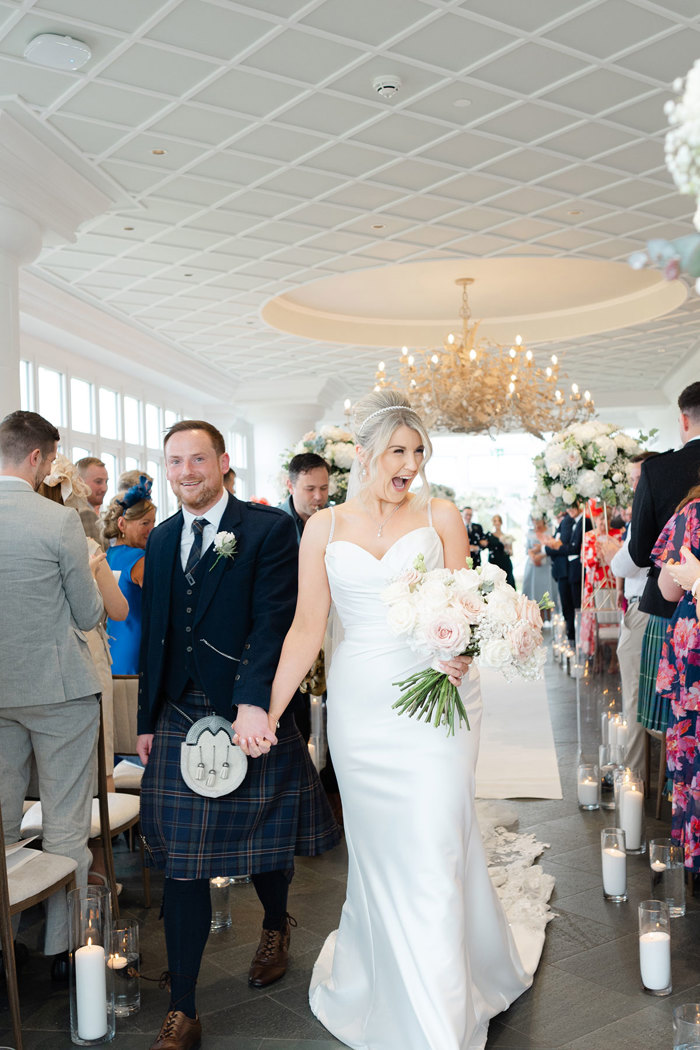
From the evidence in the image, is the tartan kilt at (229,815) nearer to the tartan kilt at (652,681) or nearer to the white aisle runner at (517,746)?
the white aisle runner at (517,746)

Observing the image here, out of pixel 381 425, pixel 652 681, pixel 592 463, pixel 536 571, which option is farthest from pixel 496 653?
pixel 536 571

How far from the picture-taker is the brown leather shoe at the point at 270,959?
3641mm

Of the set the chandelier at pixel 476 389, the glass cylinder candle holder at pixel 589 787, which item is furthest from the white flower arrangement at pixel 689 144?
the chandelier at pixel 476 389

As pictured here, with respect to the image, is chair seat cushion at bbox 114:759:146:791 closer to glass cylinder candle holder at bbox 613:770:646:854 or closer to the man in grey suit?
the man in grey suit

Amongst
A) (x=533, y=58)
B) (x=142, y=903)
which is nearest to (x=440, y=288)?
(x=533, y=58)

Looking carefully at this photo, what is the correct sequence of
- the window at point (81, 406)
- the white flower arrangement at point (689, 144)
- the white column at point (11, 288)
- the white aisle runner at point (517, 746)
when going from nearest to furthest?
the white flower arrangement at point (689, 144) → the white aisle runner at point (517, 746) → the white column at point (11, 288) → the window at point (81, 406)

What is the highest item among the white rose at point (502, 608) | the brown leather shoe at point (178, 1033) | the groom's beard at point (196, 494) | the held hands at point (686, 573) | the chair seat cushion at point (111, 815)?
the groom's beard at point (196, 494)

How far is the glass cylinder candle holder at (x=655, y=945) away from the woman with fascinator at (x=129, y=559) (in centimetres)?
291

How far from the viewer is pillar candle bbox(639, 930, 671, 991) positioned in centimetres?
341

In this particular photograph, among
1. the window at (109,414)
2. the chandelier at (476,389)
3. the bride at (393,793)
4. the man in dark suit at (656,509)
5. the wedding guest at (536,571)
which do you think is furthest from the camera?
the wedding guest at (536,571)

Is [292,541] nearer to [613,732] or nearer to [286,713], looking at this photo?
[286,713]

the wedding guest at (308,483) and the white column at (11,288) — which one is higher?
the white column at (11,288)

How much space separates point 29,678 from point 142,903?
1497 millimetres

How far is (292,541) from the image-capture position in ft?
11.6
